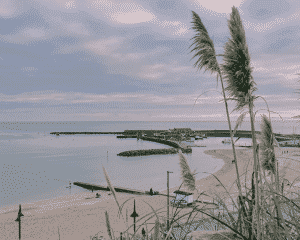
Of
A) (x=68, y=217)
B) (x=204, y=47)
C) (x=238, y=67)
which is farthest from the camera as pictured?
(x=68, y=217)

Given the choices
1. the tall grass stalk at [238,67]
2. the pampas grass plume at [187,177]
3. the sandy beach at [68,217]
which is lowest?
the sandy beach at [68,217]

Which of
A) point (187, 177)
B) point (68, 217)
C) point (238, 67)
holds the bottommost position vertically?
point (68, 217)

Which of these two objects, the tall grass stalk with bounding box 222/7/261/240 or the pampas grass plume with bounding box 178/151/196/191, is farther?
the pampas grass plume with bounding box 178/151/196/191

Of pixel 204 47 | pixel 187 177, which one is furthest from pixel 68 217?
pixel 204 47

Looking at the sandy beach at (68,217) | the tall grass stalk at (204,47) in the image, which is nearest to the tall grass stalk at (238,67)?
the tall grass stalk at (204,47)

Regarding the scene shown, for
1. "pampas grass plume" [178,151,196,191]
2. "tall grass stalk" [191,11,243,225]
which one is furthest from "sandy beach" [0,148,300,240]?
"tall grass stalk" [191,11,243,225]

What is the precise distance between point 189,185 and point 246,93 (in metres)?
1.61

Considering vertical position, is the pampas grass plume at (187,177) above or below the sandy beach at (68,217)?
above

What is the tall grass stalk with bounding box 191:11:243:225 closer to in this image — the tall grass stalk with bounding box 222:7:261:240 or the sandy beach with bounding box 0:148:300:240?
the tall grass stalk with bounding box 222:7:261:240

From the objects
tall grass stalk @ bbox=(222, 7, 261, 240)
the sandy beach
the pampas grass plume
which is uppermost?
tall grass stalk @ bbox=(222, 7, 261, 240)

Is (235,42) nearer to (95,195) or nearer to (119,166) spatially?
(95,195)

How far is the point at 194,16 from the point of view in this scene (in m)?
2.55

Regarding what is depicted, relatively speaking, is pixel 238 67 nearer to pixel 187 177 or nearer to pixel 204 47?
pixel 204 47

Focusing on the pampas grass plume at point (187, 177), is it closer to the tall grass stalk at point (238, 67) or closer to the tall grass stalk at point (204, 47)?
the tall grass stalk at point (204, 47)
